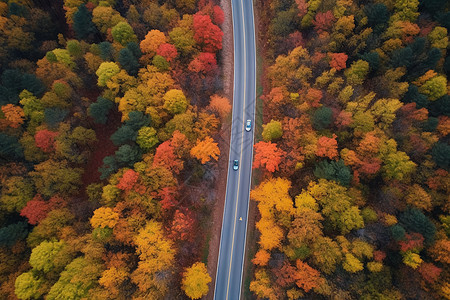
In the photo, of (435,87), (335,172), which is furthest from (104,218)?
(435,87)

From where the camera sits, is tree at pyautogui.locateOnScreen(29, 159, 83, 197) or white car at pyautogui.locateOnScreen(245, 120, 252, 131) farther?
white car at pyautogui.locateOnScreen(245, 120, 252, 131)

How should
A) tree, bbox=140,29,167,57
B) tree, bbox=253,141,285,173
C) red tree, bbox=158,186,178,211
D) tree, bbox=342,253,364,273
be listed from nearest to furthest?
1. tree, bbox=342,253,364,273
2. red tree, bbox=158,186,178,211
3. tree, bbox=253,141,285,173
4. tree, bbox=140,29,167,57

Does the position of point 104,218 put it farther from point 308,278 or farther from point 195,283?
point 308,278

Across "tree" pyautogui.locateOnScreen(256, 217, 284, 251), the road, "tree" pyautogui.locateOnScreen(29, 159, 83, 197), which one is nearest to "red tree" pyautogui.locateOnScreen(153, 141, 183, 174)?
the road

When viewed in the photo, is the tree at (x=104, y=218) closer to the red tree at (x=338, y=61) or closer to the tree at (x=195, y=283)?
the tree at (x=195, y=283)

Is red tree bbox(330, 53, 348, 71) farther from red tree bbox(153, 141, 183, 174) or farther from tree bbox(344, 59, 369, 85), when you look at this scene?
red tree bbox(153, 141, 183, 174)

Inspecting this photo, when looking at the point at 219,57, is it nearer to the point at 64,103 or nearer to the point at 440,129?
the point at 64,103
